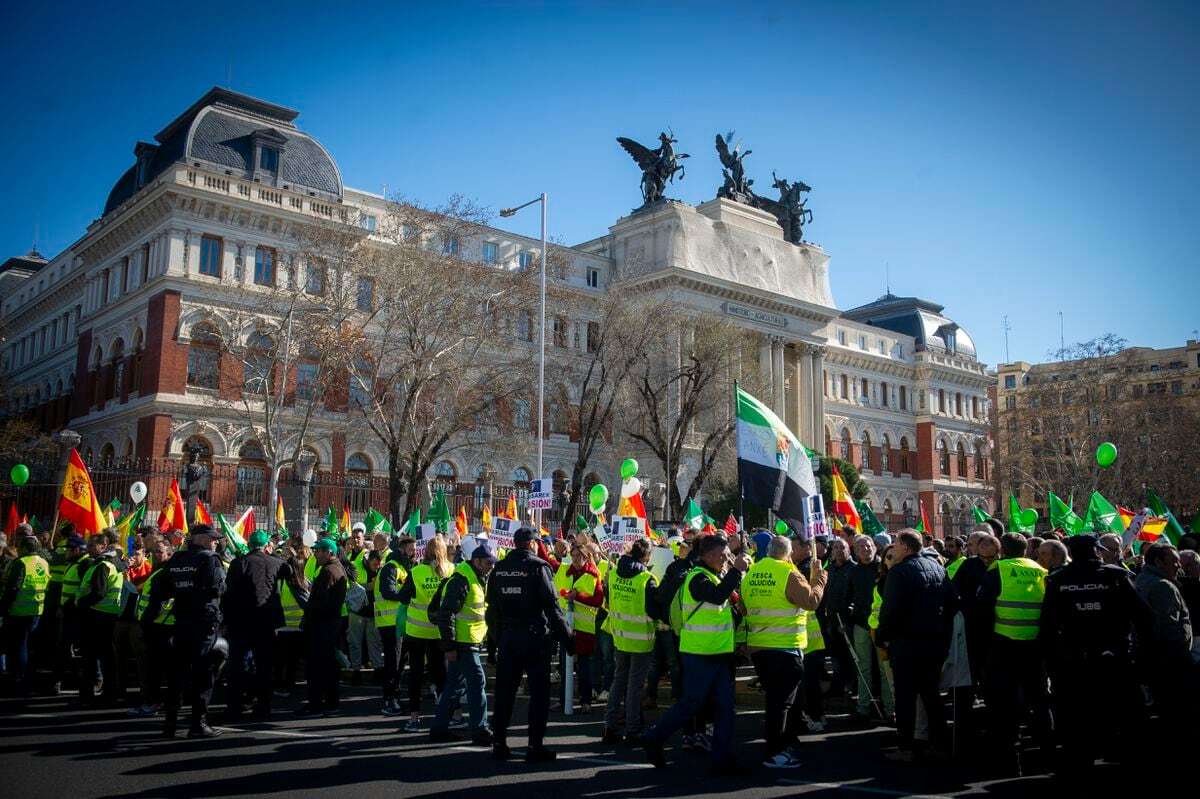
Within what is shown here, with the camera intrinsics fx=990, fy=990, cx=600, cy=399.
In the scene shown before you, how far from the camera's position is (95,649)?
12.9 meters

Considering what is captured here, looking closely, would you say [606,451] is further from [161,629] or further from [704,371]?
[161,629]

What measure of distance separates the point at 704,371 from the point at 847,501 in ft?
83.1

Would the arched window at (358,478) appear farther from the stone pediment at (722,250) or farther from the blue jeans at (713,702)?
the blue jeans at (713,702)

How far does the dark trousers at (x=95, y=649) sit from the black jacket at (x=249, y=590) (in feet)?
8.06

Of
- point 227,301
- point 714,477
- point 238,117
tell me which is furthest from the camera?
point 714,477

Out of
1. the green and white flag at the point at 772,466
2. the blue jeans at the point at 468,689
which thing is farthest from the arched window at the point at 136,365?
the blue jeans at the point at 468,689

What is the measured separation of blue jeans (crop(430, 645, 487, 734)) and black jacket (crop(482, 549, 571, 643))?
933 millimetres

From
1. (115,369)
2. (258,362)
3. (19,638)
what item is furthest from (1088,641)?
(115,369)

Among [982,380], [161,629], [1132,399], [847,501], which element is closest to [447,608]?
[161,629]

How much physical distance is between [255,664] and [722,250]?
47.0m

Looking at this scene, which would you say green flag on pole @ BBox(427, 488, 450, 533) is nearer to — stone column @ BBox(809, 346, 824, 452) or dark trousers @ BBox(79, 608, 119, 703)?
dark trousers @ BBox(79, 608, 119, 703)

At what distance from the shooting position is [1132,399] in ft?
200

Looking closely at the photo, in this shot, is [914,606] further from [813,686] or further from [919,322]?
[919,322]

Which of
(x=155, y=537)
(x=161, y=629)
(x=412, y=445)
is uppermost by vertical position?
(x=412, y=445)
